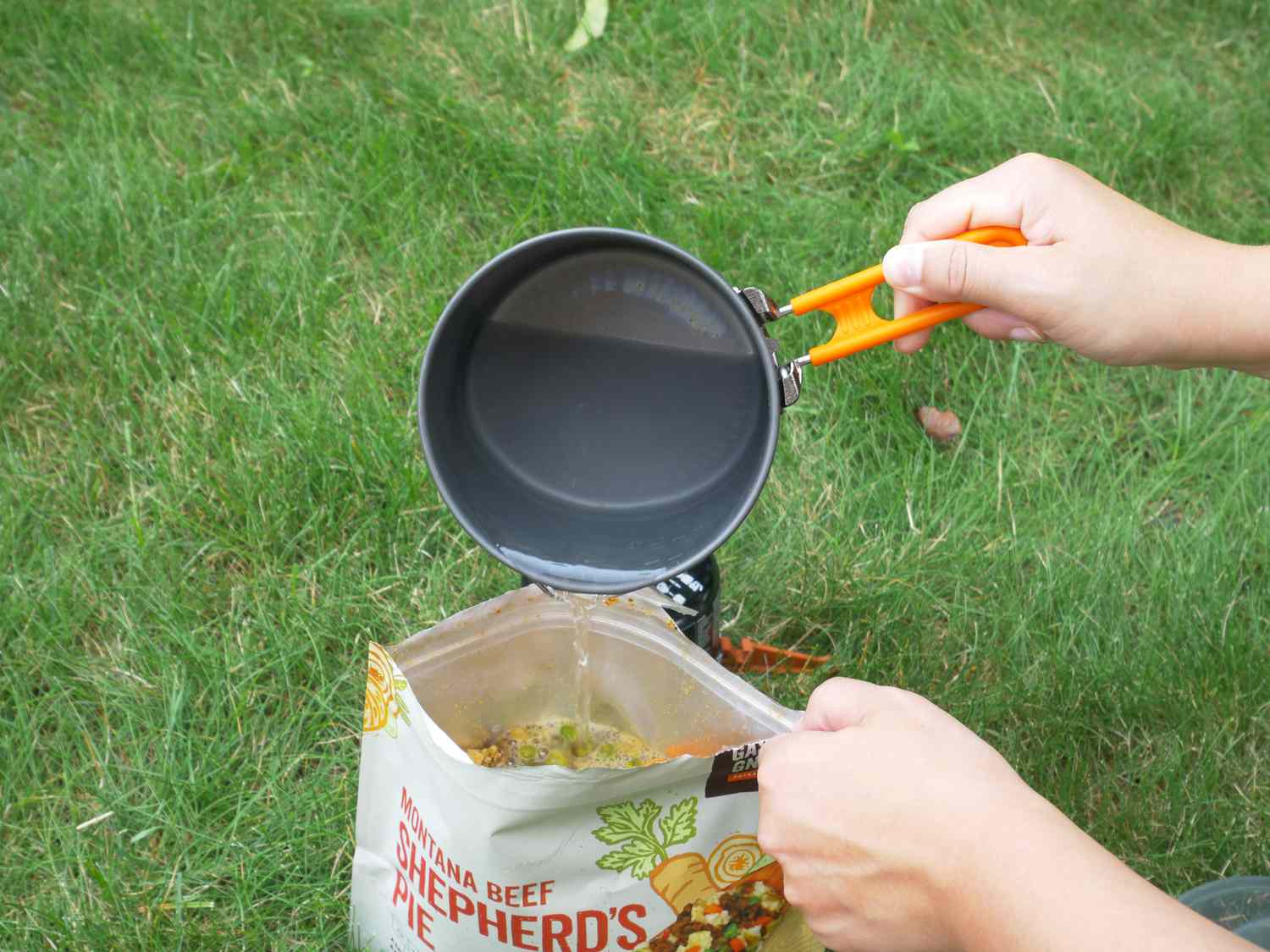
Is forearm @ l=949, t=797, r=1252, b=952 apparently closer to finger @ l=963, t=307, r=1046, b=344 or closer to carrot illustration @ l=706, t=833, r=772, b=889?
carrot illustration @ l=706, t=833, r=772, b=889

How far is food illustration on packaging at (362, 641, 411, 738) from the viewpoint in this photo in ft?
3.55

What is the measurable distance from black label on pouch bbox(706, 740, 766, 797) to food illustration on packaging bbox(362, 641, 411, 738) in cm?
27

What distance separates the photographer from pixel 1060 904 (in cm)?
83

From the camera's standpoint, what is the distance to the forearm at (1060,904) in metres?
0.81

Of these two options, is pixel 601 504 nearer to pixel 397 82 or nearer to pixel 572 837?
pixel 572 837

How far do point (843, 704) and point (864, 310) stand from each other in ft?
1.20

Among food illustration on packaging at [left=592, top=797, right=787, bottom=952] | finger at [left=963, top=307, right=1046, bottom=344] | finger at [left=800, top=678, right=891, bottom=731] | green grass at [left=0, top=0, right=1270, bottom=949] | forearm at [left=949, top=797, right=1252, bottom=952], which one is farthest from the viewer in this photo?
green grass at [left=0, top=0, right=1270, bottom=949]

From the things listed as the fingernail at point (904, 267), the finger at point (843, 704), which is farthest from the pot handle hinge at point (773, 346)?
the finger at point (843, 704)

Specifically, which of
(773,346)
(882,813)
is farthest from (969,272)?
(882,813)

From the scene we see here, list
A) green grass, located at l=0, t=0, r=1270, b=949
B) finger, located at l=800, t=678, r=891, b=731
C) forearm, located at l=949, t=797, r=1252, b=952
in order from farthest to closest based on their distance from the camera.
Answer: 1. green grass, located at l=0, t=0, r=1270, b=949
2. finger, located at l=800, t=678, r=891, b=731
3. forearm, located at l=949, t=797, r=1252, b=952

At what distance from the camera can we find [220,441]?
1.72 metres

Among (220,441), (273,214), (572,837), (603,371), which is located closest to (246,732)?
(220,441)

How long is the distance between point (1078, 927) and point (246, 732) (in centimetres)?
101

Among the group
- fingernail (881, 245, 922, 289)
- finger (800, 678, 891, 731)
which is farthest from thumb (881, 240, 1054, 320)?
finger (800, 678, 891, 731)
